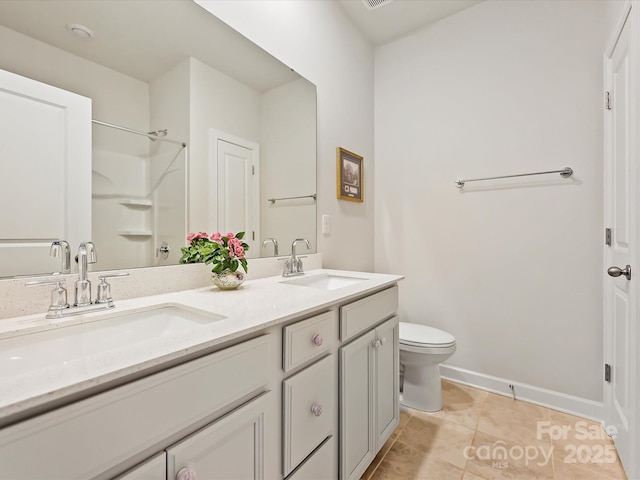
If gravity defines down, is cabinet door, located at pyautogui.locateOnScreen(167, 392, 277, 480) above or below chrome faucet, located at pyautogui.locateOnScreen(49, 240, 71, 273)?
below

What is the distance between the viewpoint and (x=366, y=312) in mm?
1265

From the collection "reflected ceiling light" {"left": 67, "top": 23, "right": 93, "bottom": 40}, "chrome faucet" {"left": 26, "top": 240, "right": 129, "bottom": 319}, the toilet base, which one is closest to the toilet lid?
the toilet base

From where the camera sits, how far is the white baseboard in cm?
175

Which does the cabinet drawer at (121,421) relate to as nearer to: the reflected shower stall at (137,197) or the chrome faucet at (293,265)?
the reflected shower stall at (137,197)

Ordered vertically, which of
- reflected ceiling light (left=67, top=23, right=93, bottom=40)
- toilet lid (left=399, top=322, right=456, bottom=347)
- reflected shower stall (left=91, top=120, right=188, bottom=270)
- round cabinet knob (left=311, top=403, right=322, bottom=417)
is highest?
reflected ceiling light (left=67, top=23, right=93, bottom=40)

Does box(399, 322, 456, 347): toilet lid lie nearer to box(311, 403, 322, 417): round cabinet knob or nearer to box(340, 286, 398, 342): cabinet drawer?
box(340, 286, 398, 342): cabinet drawer

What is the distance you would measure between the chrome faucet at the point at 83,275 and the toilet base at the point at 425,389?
174 cm

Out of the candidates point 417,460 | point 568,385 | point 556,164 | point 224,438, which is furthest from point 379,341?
point 556,164

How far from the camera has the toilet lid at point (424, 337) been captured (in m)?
1.77

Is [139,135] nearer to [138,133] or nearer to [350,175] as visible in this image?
[138,133]

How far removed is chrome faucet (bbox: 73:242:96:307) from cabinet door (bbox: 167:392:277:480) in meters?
0.51

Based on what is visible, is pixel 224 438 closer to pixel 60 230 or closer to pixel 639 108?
pixel 60 230

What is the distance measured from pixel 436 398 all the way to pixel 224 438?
1573 millimetres

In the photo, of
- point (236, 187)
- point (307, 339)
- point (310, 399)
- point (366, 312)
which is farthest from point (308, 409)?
point (236, 187)
